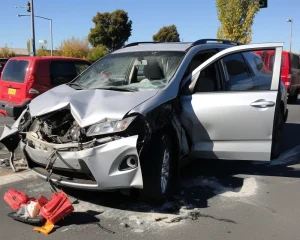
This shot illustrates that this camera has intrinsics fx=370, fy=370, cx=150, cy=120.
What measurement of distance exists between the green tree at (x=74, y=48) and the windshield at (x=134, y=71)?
4341 cm

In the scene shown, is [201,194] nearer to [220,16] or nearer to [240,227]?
[240,227]

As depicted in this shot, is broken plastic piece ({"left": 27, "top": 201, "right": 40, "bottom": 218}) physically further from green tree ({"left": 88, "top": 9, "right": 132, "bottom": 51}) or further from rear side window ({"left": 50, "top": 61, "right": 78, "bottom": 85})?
green tree ({"left": 88, "top": 9, "right": 132, "bottom": 51})

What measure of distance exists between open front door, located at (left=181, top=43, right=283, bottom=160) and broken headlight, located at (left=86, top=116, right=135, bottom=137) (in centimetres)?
113

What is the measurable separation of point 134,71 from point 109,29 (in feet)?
174

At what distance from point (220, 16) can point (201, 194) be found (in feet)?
67.1

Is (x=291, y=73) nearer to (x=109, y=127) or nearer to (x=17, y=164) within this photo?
(x=17, y=164)

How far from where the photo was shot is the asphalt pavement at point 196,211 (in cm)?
355

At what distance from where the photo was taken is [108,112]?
376 centimetres

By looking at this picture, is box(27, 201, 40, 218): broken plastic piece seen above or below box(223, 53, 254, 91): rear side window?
below

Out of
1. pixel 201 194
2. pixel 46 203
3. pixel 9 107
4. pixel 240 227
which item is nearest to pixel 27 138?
pixel 46 203

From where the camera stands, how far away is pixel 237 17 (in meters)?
23.0

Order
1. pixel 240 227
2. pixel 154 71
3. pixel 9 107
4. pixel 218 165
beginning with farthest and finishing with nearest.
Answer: pixel 9 107 → pixel 218 165 → pixel 154 71 → pixel 240 227

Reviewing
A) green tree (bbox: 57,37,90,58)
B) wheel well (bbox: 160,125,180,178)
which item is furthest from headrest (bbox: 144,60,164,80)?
green tree (bbox: 57,37,90,58)

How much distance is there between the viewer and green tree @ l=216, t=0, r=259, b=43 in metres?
22.7
